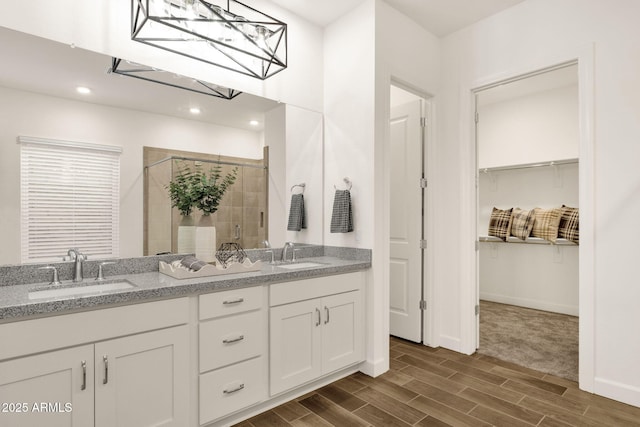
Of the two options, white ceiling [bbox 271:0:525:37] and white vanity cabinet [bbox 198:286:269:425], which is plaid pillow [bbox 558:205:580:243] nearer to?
white ceiling [bbox 271:0:525:37]

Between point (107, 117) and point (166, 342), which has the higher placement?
point (107, 117)

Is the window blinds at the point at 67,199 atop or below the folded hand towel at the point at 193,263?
atop

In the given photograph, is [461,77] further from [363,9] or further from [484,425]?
[484,425]

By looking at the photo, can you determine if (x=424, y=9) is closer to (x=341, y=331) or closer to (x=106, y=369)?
(x=341, y=331)

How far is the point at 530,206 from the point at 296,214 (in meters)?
3.54

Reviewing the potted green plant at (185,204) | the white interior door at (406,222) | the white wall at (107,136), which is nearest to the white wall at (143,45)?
the white wall at (107,136)

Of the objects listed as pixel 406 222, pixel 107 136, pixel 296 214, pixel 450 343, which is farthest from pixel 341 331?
pixel 107 136

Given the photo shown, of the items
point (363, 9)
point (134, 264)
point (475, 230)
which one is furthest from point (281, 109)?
point (475, 230)

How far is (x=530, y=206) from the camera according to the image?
4797 millimetres

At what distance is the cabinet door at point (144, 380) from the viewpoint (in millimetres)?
1594

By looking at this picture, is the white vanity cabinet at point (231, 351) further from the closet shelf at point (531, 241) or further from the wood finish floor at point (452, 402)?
the closet shelf at point (531, 241)

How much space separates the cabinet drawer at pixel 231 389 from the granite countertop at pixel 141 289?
0.48m

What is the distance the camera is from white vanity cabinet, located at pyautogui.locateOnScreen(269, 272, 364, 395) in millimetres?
2236

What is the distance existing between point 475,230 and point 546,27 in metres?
1.70
